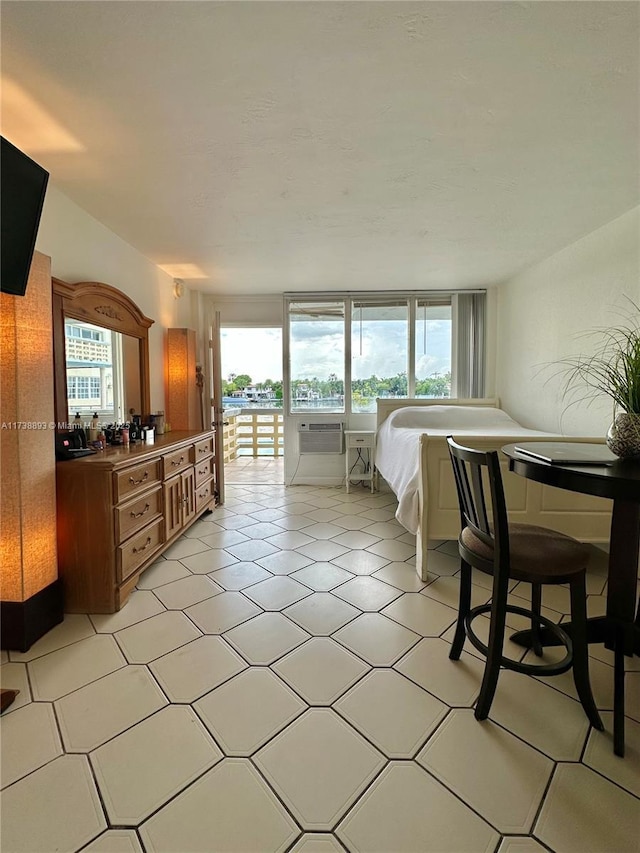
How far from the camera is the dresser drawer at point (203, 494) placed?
129 inches

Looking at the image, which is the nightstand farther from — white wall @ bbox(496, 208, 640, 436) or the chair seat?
the chair seat

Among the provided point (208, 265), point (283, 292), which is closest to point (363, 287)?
point (283, 292)

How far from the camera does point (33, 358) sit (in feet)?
5.78

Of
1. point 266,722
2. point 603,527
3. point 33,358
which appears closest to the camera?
point 266,722

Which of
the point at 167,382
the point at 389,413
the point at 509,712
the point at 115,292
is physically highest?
the point at 115,292

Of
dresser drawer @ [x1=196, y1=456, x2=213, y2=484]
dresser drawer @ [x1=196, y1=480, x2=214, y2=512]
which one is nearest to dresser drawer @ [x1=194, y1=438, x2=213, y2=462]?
dresser drawer @ [x1=196, y1=456, x2=213, y2=484]

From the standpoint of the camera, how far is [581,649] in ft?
4.24

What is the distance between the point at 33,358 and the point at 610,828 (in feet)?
8.40

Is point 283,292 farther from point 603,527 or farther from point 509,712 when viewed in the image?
point 509,712

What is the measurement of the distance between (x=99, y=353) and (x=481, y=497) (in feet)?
→ 8.60

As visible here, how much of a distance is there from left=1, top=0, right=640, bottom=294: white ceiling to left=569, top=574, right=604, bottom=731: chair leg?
182 centimetres

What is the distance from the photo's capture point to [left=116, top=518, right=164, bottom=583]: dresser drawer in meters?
2.06

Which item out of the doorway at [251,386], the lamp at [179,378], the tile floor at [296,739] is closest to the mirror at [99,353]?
the lamp at [179,378]

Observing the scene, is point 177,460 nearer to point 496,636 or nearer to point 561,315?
point 496,636
